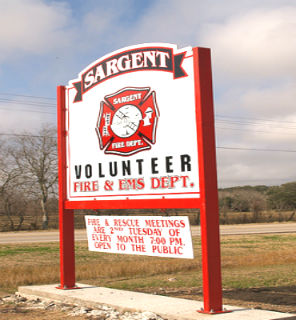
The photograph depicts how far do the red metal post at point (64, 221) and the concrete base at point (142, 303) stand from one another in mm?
307

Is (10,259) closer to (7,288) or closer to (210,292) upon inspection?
(7,288)

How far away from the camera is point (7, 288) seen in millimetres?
11625

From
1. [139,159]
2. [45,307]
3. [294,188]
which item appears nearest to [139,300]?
[45,307]

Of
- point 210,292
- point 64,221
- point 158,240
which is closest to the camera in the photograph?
point 210,292

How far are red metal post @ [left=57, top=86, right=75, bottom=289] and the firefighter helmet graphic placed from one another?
3.58 feet

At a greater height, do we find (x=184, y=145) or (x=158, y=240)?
(x=184, y=145)

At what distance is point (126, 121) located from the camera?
8445 mm

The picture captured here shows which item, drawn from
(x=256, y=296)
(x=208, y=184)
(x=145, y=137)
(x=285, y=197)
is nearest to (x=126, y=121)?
(x=145, y=137)

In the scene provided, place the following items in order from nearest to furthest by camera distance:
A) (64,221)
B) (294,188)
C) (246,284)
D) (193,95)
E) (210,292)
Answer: (210,292), (193,95), (64,221), (246,284), (294,188)

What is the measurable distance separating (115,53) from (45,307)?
441 centimetres

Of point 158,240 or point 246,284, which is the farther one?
point 246,284

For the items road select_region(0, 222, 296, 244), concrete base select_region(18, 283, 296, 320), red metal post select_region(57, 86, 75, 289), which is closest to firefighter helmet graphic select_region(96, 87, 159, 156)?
red metal post select_region(57, 86, 75, 289)

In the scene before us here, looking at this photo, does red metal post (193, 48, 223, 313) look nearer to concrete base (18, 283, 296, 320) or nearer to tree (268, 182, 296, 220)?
concrete base (18, 283, 296, 320)

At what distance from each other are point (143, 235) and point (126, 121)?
1.88 m
